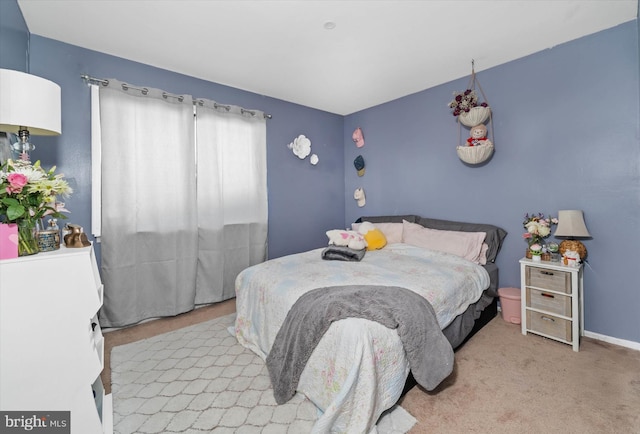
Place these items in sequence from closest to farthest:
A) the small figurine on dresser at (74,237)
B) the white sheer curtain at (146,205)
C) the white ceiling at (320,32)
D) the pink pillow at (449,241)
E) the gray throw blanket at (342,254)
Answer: the small figurine on dresser at (74,237)
the white ceiling at (320,32)
the white sheer curtain at (146,205)
the gray throw blanket at (342,254)
the pink pillow at (449,241)

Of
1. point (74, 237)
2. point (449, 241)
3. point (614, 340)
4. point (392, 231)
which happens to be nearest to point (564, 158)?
point (449, 241)

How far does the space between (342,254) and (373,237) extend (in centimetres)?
69

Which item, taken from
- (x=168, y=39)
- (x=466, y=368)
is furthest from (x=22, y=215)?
(x=466, y=368)

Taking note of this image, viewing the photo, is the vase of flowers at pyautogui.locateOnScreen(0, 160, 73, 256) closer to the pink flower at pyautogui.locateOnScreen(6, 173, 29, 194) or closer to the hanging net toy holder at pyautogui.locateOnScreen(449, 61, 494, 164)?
the pink flower at pyautogui.locateOnScreen(6, 173, 29, 194)

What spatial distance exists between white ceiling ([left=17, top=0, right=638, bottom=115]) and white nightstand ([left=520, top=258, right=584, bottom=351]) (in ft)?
6.27

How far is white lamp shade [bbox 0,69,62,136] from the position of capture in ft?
4.41

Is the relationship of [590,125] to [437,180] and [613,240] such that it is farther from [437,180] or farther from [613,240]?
[437,180]

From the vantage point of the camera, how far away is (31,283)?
4.06ft

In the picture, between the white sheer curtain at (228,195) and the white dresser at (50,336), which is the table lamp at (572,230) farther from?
the white dresser at (50,336)

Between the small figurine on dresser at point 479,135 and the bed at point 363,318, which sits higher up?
the small figurine on dresser at point 479,135

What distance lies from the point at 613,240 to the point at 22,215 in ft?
12.7

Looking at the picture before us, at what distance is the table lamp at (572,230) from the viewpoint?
2312mm

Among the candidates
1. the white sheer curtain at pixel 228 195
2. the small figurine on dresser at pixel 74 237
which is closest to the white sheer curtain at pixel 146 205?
the white sheer curtain at pixel 228 195

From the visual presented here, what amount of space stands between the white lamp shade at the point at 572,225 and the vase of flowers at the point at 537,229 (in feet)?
0.42
